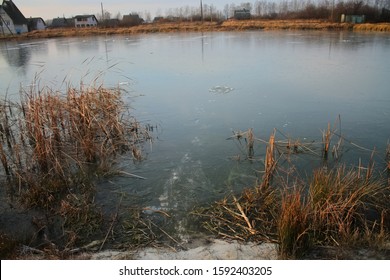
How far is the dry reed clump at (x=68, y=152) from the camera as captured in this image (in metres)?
3.26

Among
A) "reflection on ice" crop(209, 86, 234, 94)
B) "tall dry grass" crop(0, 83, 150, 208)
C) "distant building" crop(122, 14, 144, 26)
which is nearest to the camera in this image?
"tall dry grass" crop(0, 83, 150, 208)

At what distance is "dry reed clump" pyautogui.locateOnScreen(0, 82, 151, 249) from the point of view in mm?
3258

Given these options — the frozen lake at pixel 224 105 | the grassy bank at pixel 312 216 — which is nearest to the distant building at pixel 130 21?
the frozen lake at pixel 224 105

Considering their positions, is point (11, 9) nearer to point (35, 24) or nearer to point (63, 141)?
point (63, 141)

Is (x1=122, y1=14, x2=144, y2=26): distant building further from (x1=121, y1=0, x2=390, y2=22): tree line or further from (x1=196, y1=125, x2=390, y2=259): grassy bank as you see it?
(x1=196, y1=125, x2=390, y2=259): grassy bank

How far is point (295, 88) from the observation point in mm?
7484

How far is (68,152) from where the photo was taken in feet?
14.3

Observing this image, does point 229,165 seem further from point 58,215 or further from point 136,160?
point 58,215

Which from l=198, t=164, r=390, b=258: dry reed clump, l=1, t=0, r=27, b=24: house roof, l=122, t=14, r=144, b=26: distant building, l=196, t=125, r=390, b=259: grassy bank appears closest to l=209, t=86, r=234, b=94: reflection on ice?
l=196, t=125, r=390, b=259: grassy bank

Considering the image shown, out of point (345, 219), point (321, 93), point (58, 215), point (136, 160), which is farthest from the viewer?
point (321, 93)

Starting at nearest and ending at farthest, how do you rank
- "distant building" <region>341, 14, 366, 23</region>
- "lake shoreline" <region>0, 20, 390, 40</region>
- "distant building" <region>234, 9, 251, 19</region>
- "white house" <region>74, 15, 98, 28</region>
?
1. "lake shoreline" <region>0, 20, 390, 40</region>
2. "distant building" <region>341, 14, 366, 23</region>
3. "distant building" <region>234, 9, 251, 19</region>
4. "white house" <region>74, 15, 98, 28</region>

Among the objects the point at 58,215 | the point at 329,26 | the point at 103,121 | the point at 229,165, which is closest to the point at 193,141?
the point at 229,165

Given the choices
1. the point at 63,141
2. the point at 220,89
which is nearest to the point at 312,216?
the point at 63,141

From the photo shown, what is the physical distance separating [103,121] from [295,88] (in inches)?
186
